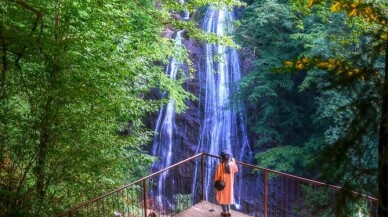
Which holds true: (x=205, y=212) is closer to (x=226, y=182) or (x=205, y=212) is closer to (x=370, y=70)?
(x=226, y=182)

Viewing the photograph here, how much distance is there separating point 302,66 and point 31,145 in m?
5.06

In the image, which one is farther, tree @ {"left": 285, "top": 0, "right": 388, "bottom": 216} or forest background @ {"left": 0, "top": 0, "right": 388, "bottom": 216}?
forest background @ {"left": 0, "top": 0, "right": 388, "bottom": 216}

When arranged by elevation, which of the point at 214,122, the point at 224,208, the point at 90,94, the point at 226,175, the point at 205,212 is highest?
the point at 90,94

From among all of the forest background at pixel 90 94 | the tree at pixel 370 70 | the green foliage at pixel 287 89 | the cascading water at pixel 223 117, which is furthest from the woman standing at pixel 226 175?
the cascading water at pixel 223 117

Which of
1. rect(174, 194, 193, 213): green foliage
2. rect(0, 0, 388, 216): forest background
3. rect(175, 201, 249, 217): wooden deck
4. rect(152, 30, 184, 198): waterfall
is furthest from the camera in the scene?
rect(152, 30, 184, 198): waterfall

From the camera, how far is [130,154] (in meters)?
8.60

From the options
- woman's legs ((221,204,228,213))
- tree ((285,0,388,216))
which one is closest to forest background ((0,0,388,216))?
tree ((285,0,388,216))

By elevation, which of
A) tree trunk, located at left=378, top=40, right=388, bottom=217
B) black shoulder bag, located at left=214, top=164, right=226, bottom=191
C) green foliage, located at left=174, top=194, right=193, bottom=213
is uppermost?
tree trunk, located at left=378, top=40, right=388, bottom=217

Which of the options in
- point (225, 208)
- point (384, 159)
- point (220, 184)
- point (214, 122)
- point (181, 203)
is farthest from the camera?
point (214, 122)

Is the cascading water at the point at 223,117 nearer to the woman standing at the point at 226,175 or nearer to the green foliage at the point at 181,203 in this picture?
the green foliage at the point at 181,203

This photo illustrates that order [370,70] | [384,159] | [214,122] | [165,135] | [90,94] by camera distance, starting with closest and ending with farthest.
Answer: [384,159] < [370,70] < [90,94] < [165,135] < [214,122]

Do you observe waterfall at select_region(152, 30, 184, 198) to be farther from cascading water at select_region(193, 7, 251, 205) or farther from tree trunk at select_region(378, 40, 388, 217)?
tree trunk at select_region(378, 40, 388, 217)

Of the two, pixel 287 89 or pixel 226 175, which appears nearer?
pixel 226 175

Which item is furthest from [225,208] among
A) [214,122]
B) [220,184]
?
[214,122]
